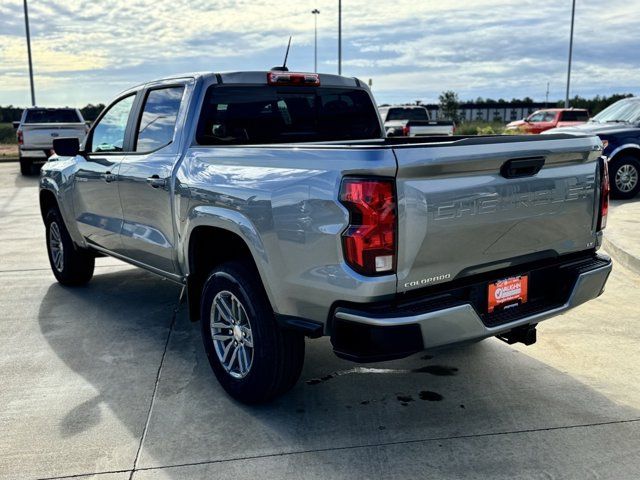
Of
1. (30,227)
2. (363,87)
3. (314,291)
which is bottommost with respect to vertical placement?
(30,227)

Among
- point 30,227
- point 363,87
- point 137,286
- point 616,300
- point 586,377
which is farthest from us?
point 30,227

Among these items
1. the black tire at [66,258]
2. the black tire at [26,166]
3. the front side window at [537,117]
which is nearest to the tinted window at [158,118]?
the black tire at [66,258]

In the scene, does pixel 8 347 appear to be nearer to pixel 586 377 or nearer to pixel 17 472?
pixel 17 472

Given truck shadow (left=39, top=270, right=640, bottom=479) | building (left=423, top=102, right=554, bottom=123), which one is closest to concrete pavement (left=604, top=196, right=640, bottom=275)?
truck shadow (left=39, top=270, right=640, bottom=479)

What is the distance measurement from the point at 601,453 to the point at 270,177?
7.07ft

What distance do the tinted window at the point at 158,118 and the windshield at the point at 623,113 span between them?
969cm

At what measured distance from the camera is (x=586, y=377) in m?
4.07

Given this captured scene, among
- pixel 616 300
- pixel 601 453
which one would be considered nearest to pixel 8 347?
pixel 601 453

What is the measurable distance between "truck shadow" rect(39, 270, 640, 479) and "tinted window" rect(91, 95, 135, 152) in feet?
5.19

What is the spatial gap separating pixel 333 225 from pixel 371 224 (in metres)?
0.19

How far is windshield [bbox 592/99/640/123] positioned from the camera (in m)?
11.6

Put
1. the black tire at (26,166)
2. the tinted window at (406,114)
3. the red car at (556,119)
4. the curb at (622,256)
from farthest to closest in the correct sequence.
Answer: the red car at (556,119)
the tinted window at (406,114)
the black tire at (26,166)
the curb at (622,256)

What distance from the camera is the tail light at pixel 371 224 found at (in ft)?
9.20

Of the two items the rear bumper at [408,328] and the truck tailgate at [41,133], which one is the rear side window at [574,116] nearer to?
the truck tailgate at [41,133]
